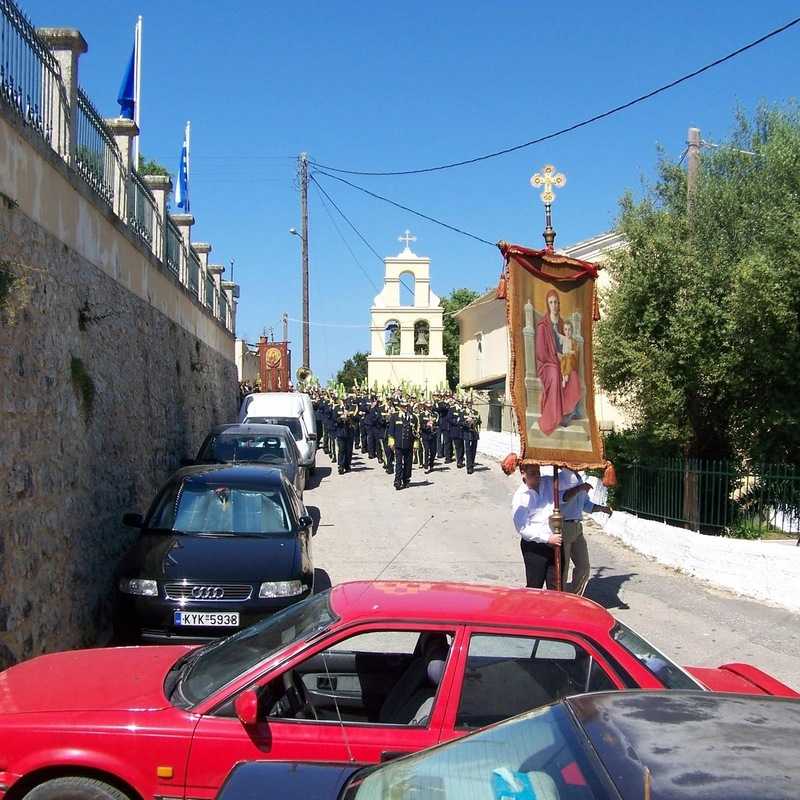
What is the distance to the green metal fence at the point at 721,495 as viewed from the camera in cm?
1100

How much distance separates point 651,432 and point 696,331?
1832 mm

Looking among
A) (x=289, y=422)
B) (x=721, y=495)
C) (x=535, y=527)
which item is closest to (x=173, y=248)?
(x=289, y=422)

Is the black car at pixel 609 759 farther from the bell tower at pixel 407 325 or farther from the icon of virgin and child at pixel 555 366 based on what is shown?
the bell tower at pixel 407 325

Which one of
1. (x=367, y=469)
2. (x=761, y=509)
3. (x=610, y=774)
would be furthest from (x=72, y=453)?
(x=367, y=469)

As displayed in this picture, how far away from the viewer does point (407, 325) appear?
44188mm

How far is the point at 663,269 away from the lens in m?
12.3

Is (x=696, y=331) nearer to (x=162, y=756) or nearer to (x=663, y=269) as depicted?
(x=663, y=269)

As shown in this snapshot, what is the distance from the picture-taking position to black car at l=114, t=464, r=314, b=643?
7.05m

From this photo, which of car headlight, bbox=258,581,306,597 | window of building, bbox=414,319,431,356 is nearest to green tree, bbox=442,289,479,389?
window of building, bbox=414,319,431,356

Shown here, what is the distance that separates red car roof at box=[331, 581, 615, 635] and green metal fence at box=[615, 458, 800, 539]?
23.6 feet

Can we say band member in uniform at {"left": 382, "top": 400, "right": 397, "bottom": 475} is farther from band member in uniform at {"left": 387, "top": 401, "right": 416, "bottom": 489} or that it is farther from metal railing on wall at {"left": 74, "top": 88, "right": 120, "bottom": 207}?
metal railing on wall at {"left": 74, "top": 88, "right": 120, "bottom": 207}

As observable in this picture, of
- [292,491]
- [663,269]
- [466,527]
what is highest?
[663,269]

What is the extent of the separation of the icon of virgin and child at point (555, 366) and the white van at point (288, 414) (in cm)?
1112

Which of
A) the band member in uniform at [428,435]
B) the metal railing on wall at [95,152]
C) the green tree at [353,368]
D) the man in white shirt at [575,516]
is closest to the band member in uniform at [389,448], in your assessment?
the band member in uniform at [428,435]
